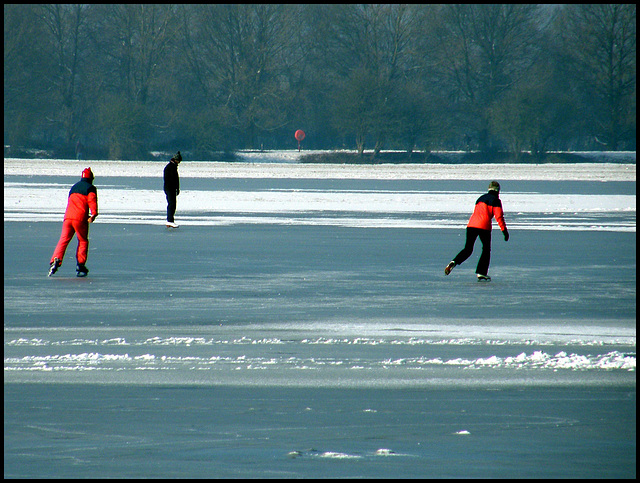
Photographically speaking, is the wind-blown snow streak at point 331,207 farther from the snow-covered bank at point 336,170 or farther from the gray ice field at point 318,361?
the gray ice field at point 318,361

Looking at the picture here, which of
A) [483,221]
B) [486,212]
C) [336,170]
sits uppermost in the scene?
[486,212]

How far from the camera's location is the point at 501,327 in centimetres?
949

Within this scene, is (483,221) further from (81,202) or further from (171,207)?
(171,207)

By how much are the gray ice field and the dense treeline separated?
165 ft

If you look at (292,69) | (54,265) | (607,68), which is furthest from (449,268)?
(292,69)

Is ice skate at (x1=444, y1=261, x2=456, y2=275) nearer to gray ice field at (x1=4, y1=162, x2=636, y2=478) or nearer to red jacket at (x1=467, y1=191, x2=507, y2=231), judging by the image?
gray ice field at (x1=4, y1=162, x2=636, y2=478)

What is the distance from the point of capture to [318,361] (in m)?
7.90

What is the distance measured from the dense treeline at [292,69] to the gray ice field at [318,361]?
50211mm

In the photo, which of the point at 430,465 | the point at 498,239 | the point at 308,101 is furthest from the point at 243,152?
the point at 430,465

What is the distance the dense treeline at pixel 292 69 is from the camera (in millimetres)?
67188

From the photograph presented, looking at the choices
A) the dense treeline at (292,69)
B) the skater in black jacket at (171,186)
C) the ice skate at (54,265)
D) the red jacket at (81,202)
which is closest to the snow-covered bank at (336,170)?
the dense treeline at (292,69)

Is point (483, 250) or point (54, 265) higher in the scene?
point (483, 250)

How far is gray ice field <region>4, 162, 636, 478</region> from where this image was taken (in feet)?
17.9

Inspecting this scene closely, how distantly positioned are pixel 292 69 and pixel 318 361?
73313mm
